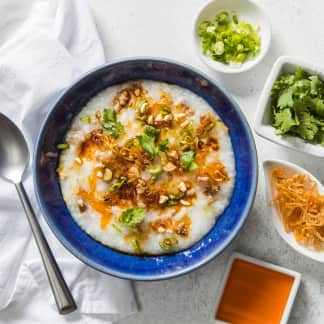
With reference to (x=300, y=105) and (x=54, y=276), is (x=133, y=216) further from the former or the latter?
(x=300, y=105)

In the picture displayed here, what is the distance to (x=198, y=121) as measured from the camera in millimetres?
2150

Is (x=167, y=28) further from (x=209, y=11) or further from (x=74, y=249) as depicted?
(x=74, y=249)

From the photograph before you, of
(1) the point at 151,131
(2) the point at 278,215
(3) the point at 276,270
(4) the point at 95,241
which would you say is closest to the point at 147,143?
(1) the point at 151,131

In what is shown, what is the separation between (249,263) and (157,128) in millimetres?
580

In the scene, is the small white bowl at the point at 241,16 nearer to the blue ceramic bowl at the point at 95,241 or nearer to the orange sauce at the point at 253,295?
the blue ceramic bowl at the point at 95,241

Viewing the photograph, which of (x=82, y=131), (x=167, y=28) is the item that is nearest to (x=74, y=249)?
(x=82, y=131)

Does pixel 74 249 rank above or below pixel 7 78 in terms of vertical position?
below

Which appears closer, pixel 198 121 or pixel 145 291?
pixel 198 121

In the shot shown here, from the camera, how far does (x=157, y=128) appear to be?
7.00 feet

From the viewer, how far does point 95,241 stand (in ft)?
7.12

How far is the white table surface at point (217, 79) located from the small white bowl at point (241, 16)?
6 centimetres

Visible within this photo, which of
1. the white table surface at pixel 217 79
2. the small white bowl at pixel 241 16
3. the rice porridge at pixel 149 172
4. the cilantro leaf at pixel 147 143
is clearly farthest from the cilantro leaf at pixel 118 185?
the small white bowl at pixel 241 16

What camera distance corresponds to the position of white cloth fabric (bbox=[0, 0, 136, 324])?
2227 mm

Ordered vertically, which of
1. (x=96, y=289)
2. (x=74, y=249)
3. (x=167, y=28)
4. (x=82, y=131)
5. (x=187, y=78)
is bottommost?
(x=96, y=289)
